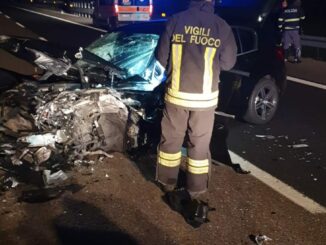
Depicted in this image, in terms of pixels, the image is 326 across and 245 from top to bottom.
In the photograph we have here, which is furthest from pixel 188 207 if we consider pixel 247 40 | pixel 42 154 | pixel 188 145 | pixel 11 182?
pixel 247 40

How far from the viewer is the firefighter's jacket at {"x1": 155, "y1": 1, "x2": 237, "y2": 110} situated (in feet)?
10.7

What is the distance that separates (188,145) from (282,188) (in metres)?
1.13

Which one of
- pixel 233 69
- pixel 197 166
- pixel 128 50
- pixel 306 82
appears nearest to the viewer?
pixel 197 166

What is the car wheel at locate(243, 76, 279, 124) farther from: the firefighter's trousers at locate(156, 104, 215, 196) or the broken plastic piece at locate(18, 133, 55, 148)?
the broken plastic piece at locate(18, 133, 55, 148)

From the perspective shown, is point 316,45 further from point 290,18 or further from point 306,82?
point 306,82

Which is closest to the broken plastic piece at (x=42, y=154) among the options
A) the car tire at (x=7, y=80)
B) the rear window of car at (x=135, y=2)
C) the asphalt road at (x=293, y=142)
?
the car tire at (x=7, y=80)

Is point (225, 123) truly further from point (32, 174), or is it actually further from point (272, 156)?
point (32, 174)

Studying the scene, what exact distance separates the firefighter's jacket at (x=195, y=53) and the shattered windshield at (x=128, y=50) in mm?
1273

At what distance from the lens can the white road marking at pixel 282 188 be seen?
3.70 metres

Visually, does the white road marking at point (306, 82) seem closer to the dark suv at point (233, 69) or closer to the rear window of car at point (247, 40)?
the dark suv at point (233, 69)

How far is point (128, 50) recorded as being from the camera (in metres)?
4.97

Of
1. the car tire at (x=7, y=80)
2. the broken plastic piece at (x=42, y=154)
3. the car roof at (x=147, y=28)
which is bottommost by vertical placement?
the broken plastic piece at (x=42, y=154)

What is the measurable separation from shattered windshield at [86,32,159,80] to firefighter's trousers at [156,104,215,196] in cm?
123

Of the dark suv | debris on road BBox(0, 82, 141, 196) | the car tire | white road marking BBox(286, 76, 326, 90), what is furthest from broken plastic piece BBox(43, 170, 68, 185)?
white road marking BBox(286, 76, 326, 90)
